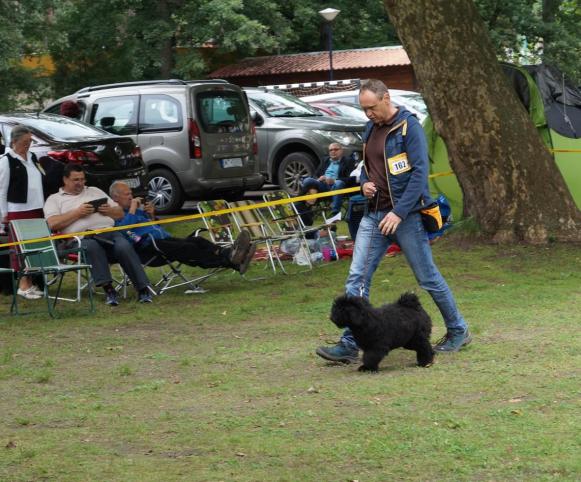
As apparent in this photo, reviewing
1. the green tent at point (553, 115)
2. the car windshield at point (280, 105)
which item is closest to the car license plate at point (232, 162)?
the car windshield at point (280, 105)

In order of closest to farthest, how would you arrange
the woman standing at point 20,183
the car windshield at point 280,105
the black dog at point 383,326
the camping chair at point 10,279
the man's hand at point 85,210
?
the black dog at point 383,326 → the camping chair at point 10,279 → the man's hand at point 85,210 → the woman standing at point 20,183 → the car windshield at point 280,105

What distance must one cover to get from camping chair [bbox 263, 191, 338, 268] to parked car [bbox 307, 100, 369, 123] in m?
9.10

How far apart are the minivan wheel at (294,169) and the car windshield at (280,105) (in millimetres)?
1110

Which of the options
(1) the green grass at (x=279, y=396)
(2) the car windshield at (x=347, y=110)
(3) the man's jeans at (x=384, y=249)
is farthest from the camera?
(2) the car windshield at (x=347, y=110)

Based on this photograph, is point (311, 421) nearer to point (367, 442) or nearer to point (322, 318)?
point (367, 442)

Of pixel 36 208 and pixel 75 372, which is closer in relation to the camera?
pixel 75 372

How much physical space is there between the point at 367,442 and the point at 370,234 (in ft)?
7.71

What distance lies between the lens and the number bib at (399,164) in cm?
813

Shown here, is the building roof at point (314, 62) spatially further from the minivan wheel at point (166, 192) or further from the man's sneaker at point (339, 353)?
the man's sneaker at point (339, 353)

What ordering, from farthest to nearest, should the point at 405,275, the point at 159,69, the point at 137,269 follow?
the point at 159,69, the point at 405,275, the point at 137,269

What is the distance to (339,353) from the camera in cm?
846

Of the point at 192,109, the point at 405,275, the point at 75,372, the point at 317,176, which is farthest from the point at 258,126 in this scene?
the point at 75,372

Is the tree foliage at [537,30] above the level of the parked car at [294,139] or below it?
above

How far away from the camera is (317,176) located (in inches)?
704
